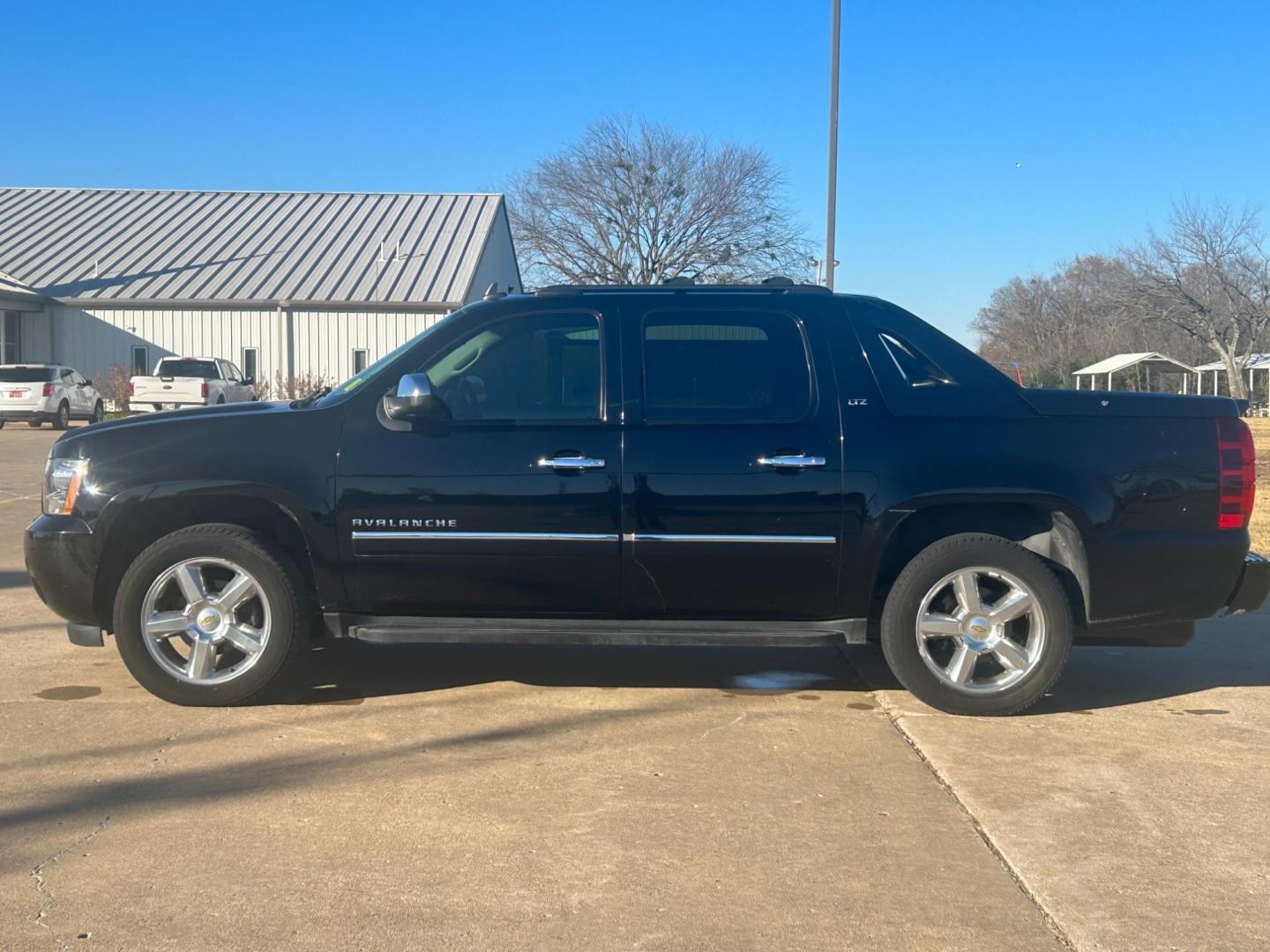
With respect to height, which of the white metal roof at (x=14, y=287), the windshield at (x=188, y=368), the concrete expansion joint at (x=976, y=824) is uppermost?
the white metal roof at (x=14, y=287)

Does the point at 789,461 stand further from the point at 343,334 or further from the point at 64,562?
the point at 343,334

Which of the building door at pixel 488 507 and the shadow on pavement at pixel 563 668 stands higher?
the building door at pixel 488 507

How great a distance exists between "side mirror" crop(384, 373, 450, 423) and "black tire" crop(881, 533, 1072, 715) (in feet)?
7.15

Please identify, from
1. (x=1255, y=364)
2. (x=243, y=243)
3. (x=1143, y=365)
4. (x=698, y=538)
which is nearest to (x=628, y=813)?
(x=698, y=538)


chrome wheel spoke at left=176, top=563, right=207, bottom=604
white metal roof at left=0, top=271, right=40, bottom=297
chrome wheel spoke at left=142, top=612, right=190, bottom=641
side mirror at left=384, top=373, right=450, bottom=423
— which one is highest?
white metal roof at left=0, top=271, right=40, bottom=297

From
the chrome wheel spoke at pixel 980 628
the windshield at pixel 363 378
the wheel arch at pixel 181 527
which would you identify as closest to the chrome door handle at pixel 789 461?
the chrome wheel spoke at pixel 980 628

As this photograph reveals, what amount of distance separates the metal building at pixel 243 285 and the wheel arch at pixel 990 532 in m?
35.3

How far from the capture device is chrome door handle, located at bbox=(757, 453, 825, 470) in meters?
5.52

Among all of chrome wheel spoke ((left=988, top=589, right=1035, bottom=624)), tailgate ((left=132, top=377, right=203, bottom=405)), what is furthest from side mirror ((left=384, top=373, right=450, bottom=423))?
tailgate ((left=132, top=377, right=203, bottom=405))

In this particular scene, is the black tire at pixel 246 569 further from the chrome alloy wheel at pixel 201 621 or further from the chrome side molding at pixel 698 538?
the chrome side molding at pixel 698 538

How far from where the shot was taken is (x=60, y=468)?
5695 millimetres

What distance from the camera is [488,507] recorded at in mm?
5539

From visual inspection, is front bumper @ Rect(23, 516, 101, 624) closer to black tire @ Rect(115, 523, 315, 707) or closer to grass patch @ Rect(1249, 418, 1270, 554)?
black tire @ Rect(115, 523, 315, 707)

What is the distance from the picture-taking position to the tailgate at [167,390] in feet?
102
